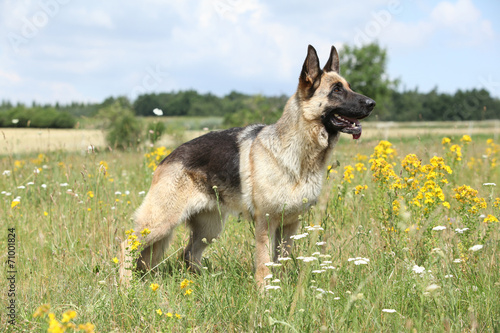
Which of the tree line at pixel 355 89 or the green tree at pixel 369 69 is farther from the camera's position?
the green tree at pixel 369 69

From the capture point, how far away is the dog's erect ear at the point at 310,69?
353 cm

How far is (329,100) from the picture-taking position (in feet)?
11.6

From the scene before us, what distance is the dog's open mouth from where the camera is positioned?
352cm

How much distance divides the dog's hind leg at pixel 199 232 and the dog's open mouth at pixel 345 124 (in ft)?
5.31

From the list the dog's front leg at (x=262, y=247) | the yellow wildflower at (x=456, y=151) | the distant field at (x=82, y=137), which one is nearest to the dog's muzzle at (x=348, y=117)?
the dog's front leg at (x=262, y=247)

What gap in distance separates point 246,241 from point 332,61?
1945mm

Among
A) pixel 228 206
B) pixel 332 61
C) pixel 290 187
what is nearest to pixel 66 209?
pixel 228 206

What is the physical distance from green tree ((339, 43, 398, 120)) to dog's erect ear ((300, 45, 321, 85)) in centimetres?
4566

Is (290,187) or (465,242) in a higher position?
(290,187)

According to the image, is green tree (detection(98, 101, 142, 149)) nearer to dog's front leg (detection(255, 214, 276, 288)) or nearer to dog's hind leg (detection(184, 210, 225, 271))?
dog's hind leg (detection(184, 210, 225, 271))

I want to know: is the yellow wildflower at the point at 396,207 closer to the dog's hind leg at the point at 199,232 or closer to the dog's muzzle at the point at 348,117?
the dog's muzzle at the point at 348,117

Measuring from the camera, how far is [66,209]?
5070 millimetres

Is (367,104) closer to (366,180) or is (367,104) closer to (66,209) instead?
(366,180)

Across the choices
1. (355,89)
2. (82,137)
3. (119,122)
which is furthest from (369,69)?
(82,137)
